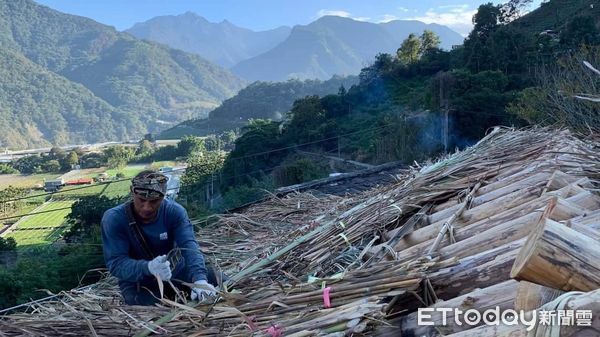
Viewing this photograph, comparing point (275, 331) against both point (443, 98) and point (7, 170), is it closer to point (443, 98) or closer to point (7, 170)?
point (443, 98)

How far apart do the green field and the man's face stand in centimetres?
2800

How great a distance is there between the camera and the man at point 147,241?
2.78 m

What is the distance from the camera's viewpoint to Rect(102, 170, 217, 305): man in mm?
2783

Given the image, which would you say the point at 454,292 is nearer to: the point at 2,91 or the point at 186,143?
the point at 186,143

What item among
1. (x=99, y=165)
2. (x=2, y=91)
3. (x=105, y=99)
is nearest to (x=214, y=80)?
(x=105, y=99)

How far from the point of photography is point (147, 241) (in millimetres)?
2994

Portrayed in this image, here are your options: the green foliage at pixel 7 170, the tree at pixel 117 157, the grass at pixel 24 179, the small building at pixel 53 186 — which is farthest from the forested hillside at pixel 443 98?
the green foliage at pixel 7 170

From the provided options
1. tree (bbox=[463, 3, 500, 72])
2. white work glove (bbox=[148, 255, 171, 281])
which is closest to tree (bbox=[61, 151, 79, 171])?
tree (bbox=[463, 3, 500, 72])

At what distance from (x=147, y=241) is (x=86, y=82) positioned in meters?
145

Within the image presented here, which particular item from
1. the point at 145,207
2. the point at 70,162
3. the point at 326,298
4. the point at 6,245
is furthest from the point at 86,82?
the point at 326,298

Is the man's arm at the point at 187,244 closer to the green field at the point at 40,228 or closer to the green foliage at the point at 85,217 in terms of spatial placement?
the green foliage at the point at 85,217

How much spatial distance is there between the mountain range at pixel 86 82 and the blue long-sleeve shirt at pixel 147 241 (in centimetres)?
9536

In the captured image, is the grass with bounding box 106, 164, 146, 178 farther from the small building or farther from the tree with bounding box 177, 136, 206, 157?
the small building

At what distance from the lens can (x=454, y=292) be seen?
1.79m
